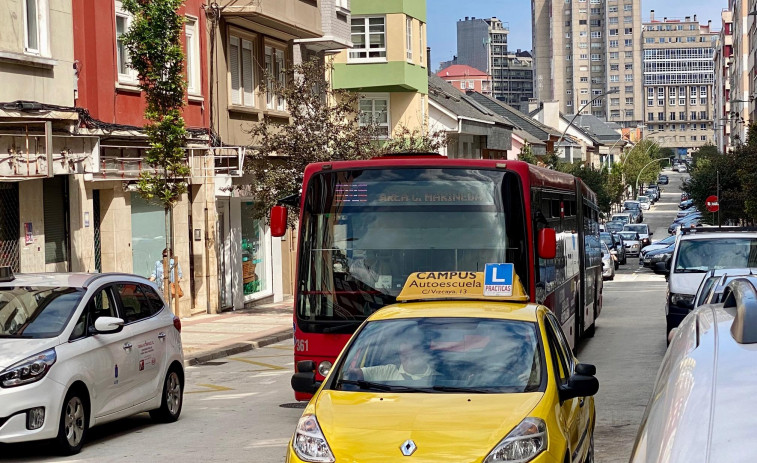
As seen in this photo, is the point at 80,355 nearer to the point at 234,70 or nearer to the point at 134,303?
the point at 134,303

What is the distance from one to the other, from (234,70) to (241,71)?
1.80 ft

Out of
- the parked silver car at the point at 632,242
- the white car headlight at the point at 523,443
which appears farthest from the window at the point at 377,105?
the white car headlight at the point at 523,443

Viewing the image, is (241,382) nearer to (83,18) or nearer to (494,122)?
(83,18)

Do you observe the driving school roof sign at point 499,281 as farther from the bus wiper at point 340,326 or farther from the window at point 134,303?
the window at point 134,303

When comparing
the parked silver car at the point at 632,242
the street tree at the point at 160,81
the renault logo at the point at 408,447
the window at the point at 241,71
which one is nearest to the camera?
the renault logo at the point at 408,447

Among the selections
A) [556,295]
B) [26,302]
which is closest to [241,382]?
[556,295]

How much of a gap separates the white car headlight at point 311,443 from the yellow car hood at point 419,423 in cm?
4

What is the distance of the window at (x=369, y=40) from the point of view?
156 feet

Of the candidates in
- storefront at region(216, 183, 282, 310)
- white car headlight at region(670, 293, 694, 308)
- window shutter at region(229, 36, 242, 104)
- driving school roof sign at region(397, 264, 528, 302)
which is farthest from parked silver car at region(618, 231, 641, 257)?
driving school roof sign at region(397, 264, 528, 302)

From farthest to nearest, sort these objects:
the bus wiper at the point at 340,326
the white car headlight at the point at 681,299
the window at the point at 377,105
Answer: the window at the point at 377,105 → the white car headlight at the point at 681,299 → the bus wiper at the point at 340,326

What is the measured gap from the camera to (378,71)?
47.2 metres

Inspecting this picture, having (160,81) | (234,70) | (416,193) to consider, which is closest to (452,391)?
(416,193)

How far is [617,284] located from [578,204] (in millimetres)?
23288

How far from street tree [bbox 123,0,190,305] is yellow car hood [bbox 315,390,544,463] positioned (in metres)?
15.8
